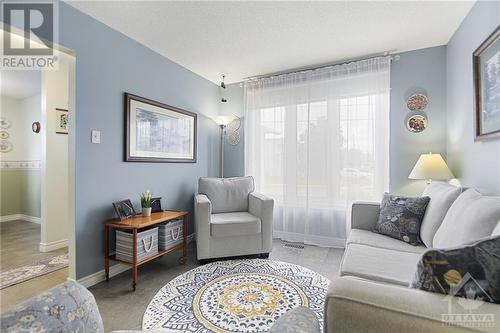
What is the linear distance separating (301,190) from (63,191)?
10.5 feet

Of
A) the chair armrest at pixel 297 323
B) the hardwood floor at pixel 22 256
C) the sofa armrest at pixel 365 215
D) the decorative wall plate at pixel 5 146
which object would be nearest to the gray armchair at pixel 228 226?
the sofa armrest at pixel 365 215

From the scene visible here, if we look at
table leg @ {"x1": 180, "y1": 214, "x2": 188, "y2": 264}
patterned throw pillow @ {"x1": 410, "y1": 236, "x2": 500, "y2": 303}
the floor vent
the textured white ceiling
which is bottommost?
the floor vent

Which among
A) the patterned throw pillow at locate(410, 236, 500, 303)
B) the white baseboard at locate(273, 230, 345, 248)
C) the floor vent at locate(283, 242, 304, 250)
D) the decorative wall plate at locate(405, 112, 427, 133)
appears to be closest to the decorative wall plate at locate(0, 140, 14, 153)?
the white baseboard at locate(273, 230, 345, 248)

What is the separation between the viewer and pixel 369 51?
277cm

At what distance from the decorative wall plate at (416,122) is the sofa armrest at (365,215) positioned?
3.94ft

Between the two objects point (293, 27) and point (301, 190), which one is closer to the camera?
point (293, 27)

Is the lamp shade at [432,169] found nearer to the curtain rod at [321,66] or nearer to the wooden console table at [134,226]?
the curtain rod at [321,66]

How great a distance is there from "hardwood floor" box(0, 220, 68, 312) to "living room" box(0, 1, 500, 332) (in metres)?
0.03

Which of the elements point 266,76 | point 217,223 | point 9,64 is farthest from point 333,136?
point 9,64

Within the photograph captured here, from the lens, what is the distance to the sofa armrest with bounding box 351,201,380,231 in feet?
7.15

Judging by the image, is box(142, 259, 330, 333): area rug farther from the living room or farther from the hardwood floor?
the hardwood floor

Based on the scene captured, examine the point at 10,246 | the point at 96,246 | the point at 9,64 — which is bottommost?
the point at 10,246

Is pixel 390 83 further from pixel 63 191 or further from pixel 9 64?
pixel 63 191

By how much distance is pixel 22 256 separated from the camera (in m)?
2.70
